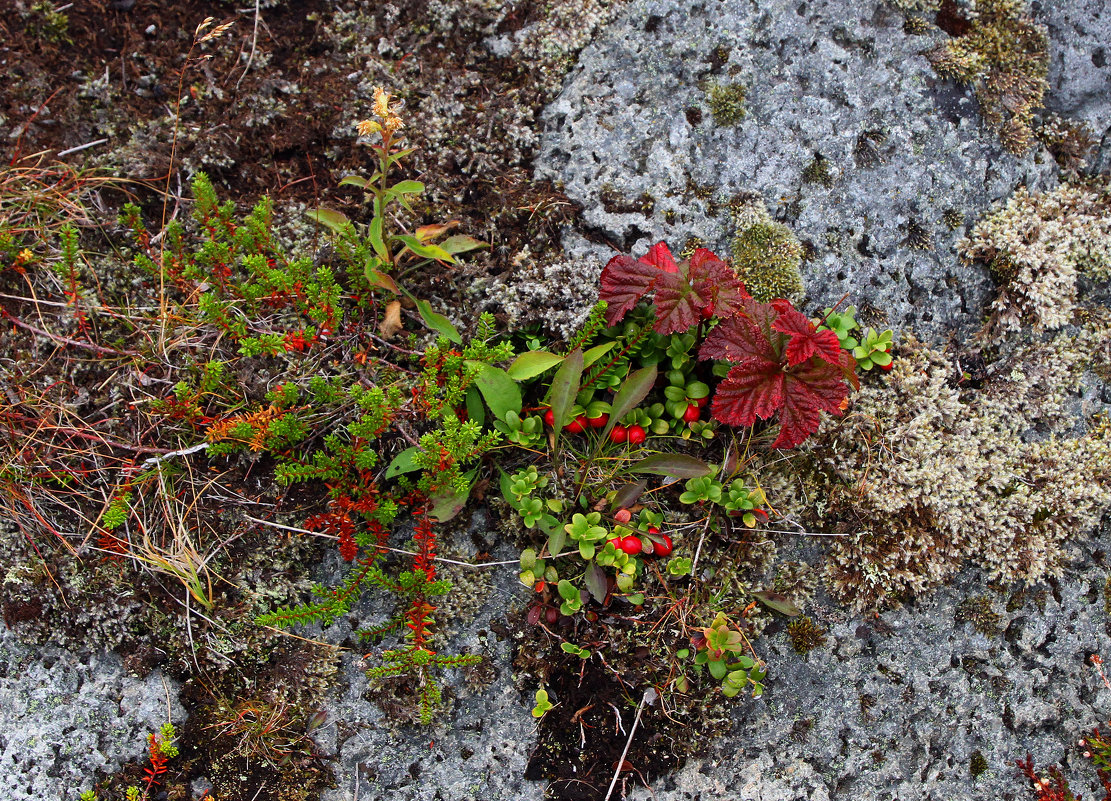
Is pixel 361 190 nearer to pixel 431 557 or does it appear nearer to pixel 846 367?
pixel 431 557

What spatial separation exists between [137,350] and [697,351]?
8.50ft

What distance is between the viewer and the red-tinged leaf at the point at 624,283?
291 centimetres

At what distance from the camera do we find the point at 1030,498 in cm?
314

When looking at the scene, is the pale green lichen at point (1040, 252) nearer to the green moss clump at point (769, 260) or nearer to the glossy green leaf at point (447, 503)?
the green moss clump at point (769, 260)

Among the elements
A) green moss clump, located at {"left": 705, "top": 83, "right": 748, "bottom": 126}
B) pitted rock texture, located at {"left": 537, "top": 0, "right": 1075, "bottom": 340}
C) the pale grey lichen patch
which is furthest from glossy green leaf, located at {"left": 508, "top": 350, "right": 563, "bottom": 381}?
green moss clump, located at {"left": 705, "top": 83, "right": 748, "bottom": 126}

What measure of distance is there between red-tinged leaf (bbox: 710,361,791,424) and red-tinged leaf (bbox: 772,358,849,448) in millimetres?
43

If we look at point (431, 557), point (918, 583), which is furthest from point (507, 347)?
point (918, 583)

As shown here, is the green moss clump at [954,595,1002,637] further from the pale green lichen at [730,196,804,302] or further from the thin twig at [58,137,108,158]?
the thin twig at [58,137,108,158]

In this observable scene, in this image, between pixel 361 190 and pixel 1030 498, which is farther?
pixel 361 190

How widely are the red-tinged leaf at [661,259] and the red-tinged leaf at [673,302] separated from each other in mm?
77

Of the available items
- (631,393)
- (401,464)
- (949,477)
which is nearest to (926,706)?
(949,477)

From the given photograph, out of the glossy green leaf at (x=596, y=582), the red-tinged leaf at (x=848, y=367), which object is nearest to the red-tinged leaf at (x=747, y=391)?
the red-tinged leaf at (x=848, y=367)

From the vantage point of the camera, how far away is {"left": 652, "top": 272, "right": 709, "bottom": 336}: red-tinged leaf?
2.87m

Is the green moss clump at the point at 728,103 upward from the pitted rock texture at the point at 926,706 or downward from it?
upward
